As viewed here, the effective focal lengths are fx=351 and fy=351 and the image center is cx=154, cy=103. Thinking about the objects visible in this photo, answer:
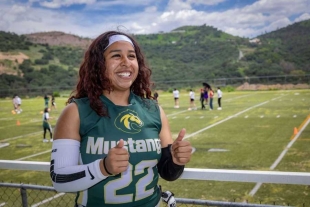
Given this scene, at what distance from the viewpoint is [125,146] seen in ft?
4.94

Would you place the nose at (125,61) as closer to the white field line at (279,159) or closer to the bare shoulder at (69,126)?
the bare shoulder at (69,126)

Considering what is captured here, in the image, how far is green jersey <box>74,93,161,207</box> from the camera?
4.95ft

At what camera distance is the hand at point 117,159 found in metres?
1.35

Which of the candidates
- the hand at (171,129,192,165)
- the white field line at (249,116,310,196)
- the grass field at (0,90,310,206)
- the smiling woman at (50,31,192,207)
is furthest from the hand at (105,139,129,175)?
the white field line at (249,116,310,196)

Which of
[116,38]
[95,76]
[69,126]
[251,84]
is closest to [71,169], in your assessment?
[69,126]

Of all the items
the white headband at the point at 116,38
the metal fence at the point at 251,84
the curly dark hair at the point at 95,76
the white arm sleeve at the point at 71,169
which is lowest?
the metal fence at the point at 251,84

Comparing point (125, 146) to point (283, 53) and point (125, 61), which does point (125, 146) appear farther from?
point (283, 53)

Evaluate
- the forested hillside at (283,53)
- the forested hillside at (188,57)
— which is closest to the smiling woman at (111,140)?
the forested hillside at (188,57)

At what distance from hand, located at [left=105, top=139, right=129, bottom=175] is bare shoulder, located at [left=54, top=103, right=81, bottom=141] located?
228mm

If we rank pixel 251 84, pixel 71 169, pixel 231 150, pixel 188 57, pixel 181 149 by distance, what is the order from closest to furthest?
pixel 71 169, pixel 181 149, pixel 231 150, pixel 251 84, pixel 188 57

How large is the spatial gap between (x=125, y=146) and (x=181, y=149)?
0.92ft

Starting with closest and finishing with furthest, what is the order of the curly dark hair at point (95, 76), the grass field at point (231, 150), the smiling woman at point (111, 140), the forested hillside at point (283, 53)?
the smiling woman at point (111, 140), the curly dark hair at point (95, 76), the grass field at point (231, 150), the forested hillside at point (283, 53)

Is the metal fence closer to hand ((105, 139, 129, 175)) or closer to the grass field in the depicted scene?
the grass field

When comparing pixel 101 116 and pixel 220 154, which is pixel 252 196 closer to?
pixel 220 154
